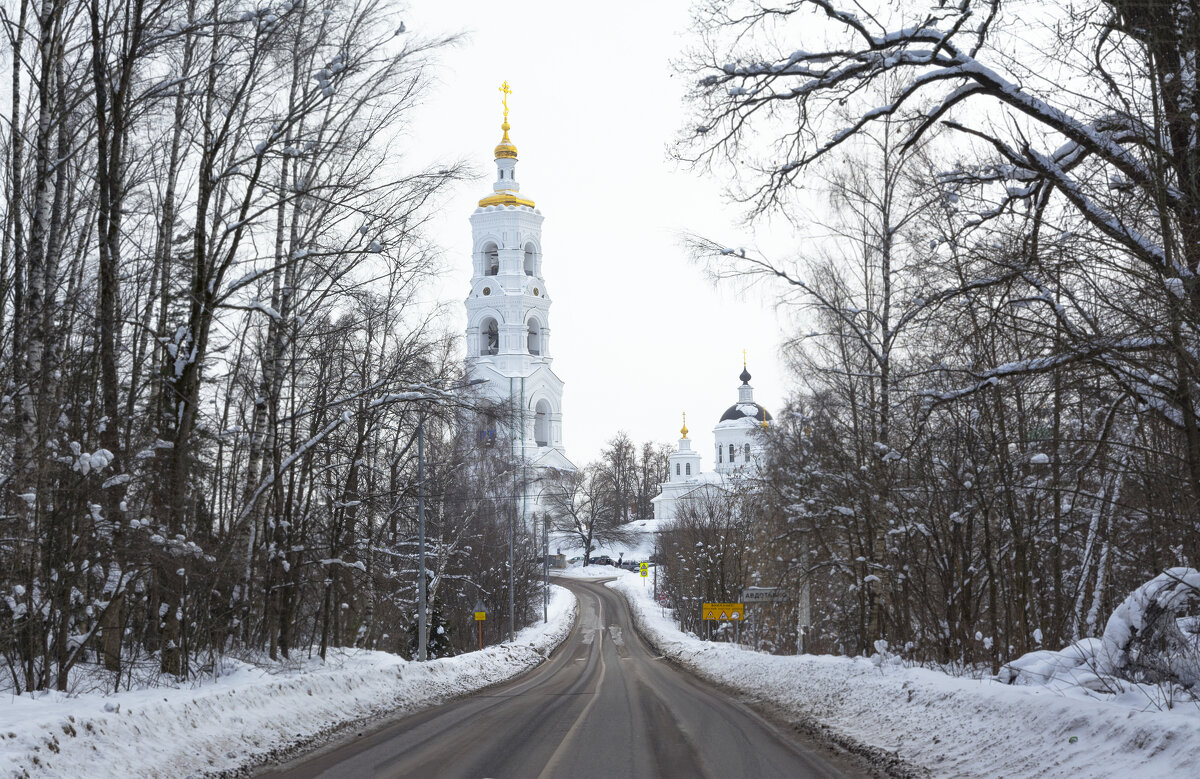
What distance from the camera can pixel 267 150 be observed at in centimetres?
1280

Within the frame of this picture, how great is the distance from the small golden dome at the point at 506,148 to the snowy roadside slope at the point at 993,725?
91.0m

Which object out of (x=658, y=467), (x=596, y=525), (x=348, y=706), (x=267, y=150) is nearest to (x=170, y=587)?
(x=348, y=706)

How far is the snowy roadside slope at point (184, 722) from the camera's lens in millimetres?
7344

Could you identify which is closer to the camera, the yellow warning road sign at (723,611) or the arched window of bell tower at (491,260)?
the yellow warning road sign at (723,611)

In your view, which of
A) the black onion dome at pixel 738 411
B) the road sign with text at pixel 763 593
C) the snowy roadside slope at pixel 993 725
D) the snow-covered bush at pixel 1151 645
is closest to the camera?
the snowy roadside slope at pixel 993 725

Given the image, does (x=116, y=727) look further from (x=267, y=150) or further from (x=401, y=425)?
(x=401, y=425)

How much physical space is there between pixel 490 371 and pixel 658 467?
154 feet

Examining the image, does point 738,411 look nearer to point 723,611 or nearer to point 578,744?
point 723,611

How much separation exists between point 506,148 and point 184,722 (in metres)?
96.2

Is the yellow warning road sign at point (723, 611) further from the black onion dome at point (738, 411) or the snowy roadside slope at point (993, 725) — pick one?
the black onion dome at point (738, 411)

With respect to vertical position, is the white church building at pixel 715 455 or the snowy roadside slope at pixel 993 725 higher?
the white church building at pixel 715 455

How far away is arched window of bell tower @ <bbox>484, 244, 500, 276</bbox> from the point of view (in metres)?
101

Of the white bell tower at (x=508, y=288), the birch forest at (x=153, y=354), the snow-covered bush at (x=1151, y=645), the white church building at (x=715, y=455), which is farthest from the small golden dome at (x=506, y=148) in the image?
the snow-covered bush at (x=1151, y=645)

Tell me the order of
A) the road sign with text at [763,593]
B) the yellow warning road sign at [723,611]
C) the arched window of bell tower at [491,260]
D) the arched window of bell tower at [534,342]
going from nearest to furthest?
the road sign with text at [763,593] → the yellow warning road sign at [723,611] → the arched window of bell tower at [491,260] → the arched window of bell tower at [534,342]
